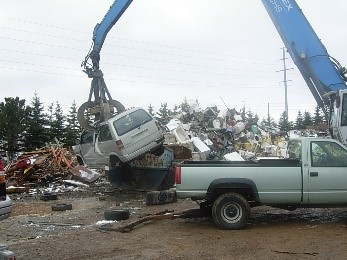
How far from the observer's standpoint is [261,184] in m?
9.05

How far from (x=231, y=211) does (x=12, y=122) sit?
2877cm

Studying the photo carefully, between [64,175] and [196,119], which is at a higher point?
[196,119]

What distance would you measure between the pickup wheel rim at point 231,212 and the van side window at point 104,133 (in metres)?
7.41

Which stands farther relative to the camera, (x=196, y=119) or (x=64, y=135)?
(x=64, y=135)

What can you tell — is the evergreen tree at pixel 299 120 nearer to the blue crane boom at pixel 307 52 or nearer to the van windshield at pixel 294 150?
the blue crane boom at pixel 307 52

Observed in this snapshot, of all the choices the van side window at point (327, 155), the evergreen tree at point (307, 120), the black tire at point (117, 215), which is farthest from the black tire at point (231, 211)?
the evergreen tree at point (307, 120)

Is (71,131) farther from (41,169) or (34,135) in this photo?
(41,169)

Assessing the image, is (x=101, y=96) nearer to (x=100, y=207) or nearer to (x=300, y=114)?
(x=100, y=207)

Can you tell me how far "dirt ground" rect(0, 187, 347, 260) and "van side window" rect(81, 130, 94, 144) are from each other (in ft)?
16.6

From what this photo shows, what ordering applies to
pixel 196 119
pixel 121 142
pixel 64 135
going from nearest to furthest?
pixel 121 142, pixel 196 119, pixel 64 135

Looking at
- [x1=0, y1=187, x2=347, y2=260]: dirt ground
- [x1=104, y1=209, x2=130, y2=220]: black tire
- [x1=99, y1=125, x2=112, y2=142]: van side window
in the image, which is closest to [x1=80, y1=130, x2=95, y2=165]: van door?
[x1=99, y1=125, x2=112, y2=142]: van side window

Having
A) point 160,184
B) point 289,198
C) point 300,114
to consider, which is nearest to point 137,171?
point 160,184

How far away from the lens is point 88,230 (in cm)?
948

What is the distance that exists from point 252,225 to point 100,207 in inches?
220
